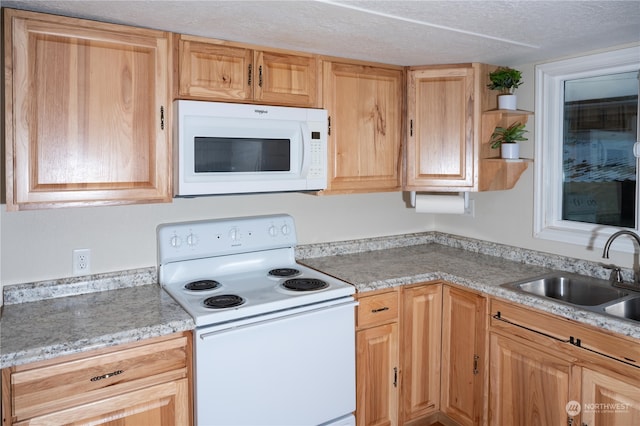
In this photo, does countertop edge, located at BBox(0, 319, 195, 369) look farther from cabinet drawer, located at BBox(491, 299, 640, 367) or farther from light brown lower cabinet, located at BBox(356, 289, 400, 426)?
cabinet drawer, located at BBox(491, 299, 640, 367)

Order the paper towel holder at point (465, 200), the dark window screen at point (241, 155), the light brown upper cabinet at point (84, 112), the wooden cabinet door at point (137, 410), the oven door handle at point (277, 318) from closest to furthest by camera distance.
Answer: the wooden cabinet door at point (137, 410), the light brown upper cabinet at point (84, 112), the oven door handle at point (277, 318), the dark window screen at point (241, 155), the paper towel holder at point (465, 200)

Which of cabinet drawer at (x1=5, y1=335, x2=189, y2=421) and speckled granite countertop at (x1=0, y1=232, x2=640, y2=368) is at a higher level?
speckled granite countertop at (x1=0, y1=232, x2=640, y2=368)

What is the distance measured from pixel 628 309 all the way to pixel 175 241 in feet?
6.93

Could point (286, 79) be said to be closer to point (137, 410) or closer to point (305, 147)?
point (305, 147)

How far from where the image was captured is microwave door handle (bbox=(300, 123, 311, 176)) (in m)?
2.34

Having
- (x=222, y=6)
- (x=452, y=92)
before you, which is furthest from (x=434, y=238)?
(x=222, y=6)

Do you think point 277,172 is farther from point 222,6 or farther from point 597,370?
point 597,370

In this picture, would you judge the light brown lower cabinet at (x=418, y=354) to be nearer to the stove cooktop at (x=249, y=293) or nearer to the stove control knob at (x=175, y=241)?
the stove cooktop at (x=249, y=293)

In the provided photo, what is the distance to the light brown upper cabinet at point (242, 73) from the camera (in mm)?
2055

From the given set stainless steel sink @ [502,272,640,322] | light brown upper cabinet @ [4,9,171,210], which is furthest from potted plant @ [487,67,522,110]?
light brown upper cabinet @ [4,9,171,210]

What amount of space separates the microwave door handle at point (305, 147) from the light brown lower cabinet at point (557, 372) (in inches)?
44.8

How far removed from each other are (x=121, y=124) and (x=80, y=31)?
38 centimetres

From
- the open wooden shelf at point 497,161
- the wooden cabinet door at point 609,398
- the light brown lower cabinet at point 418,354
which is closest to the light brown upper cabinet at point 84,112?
the light brown lower cabinet at point 418,354

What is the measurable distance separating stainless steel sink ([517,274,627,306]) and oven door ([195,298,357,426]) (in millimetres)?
966
